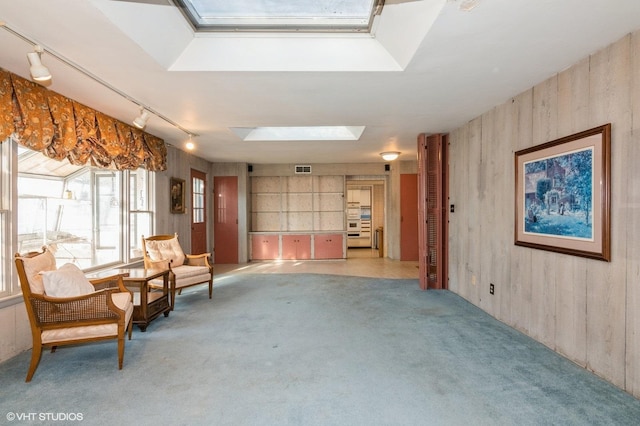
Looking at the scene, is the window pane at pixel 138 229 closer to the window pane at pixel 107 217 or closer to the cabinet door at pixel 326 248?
the window pane at pixel 107 217

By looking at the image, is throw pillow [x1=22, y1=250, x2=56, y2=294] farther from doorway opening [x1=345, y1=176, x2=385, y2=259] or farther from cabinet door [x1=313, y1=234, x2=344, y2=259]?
doorway opening [x1=345, y1=176, x2=385, y2=259]

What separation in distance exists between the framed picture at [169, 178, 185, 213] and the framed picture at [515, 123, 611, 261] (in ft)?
17.6

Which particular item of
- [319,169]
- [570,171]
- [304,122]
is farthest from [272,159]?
[570,171]

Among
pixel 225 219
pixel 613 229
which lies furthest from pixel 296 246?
pixel 613 229

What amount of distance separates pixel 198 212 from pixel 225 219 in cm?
94

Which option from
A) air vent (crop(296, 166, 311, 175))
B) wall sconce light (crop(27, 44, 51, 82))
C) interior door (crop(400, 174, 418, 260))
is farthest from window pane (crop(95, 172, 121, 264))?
interior door (crop(400, 174, 418, 260))

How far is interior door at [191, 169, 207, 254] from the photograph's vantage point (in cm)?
673

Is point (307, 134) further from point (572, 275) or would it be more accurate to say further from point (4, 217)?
point (572, 275)

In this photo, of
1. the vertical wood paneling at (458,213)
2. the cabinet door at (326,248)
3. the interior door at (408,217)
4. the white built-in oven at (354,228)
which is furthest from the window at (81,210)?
the white built-in oven at (354,228)

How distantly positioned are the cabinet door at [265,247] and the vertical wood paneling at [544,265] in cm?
606

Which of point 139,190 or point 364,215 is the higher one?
point 139,190

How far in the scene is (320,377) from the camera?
2398 mm

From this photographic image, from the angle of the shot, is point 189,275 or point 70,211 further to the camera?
point 189,275

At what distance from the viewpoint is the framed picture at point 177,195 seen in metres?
5.67
